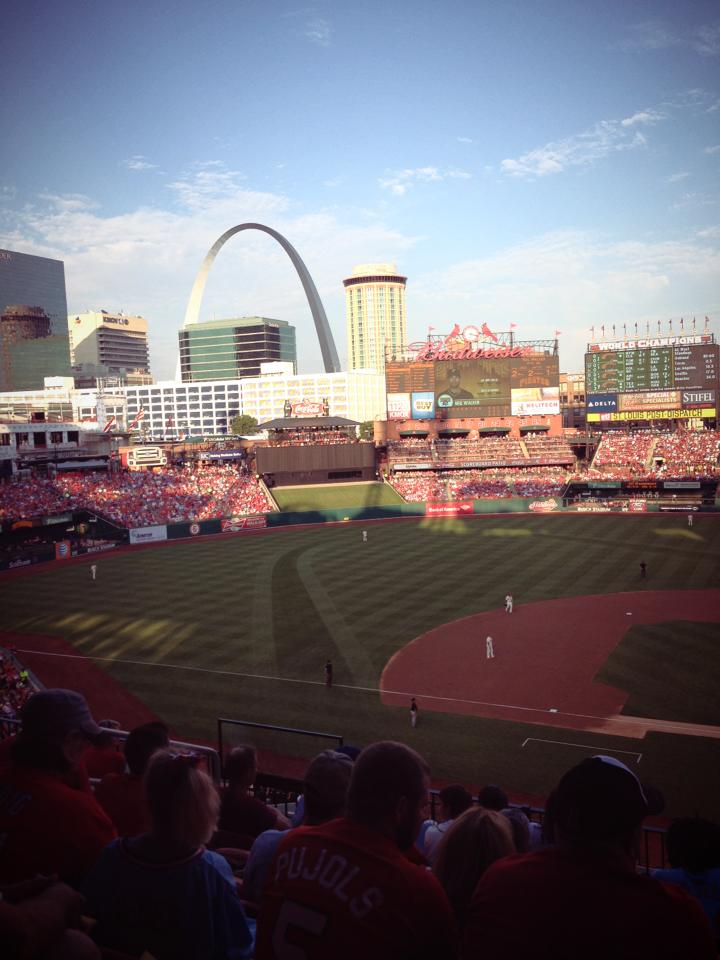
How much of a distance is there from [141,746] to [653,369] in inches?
3175

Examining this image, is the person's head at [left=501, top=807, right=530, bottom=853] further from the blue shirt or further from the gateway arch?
the gateway arch

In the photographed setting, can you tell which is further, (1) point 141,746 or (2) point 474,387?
(2) point 474,387

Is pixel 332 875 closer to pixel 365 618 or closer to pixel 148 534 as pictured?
pixel 365 618

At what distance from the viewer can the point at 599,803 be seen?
2717mm

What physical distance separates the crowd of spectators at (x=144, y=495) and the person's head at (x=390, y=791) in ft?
173

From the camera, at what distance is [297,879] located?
2814mm

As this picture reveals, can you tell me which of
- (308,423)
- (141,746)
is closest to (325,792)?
(141,746)

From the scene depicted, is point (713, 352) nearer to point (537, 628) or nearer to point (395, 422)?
point (395, 422)

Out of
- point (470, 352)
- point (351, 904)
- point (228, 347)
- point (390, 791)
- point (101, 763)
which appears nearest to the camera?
point (351, 904)

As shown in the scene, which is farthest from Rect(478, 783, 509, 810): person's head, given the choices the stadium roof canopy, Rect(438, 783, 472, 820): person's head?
the stadium roof canopy

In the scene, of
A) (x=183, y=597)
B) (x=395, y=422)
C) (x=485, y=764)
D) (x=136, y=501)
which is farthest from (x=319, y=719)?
(x=395, y=422)

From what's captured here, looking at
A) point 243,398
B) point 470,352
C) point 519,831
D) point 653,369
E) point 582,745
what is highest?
point 470,352

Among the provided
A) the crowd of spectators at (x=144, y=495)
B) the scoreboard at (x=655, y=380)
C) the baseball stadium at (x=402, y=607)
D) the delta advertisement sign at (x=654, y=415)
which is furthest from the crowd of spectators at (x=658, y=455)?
the crowd of spectators at (x=144, y=495)

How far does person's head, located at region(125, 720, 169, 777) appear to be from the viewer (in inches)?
205
